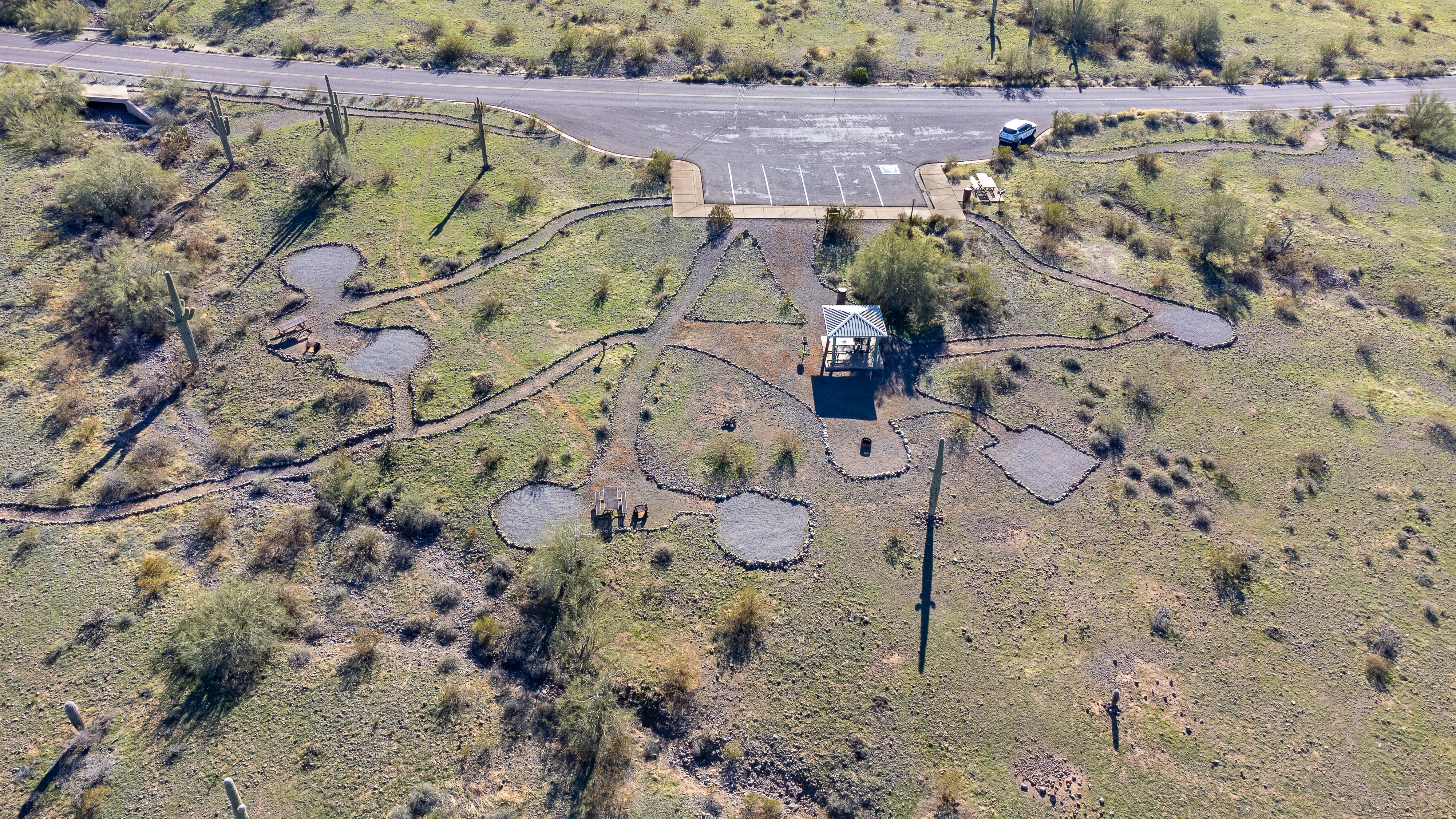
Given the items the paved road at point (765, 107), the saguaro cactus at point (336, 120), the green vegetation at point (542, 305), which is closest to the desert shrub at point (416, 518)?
the green vegetation at point (542, 305)

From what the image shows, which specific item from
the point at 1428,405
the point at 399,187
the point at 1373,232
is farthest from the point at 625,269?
the point at 1373,232

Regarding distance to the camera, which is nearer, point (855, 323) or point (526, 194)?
point (855, 323)

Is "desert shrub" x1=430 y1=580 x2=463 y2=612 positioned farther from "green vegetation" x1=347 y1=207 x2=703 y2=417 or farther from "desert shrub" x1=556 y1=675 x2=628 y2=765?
"green vegetation" x1=347 y1=207 x2=703 y2=417

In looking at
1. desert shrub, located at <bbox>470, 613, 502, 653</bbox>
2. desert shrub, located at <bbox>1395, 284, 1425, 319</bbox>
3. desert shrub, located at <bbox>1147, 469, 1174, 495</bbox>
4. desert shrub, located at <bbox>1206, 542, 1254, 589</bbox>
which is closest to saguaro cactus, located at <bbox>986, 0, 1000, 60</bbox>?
desert shrub, located at <bbox>1395, 284, 1425, 319</bbox>

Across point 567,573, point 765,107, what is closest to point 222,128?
point 765,107

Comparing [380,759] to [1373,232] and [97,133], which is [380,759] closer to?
[97,133]

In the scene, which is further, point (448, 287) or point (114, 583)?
point (448, 287)

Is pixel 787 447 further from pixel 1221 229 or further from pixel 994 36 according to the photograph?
pixel 994 36
